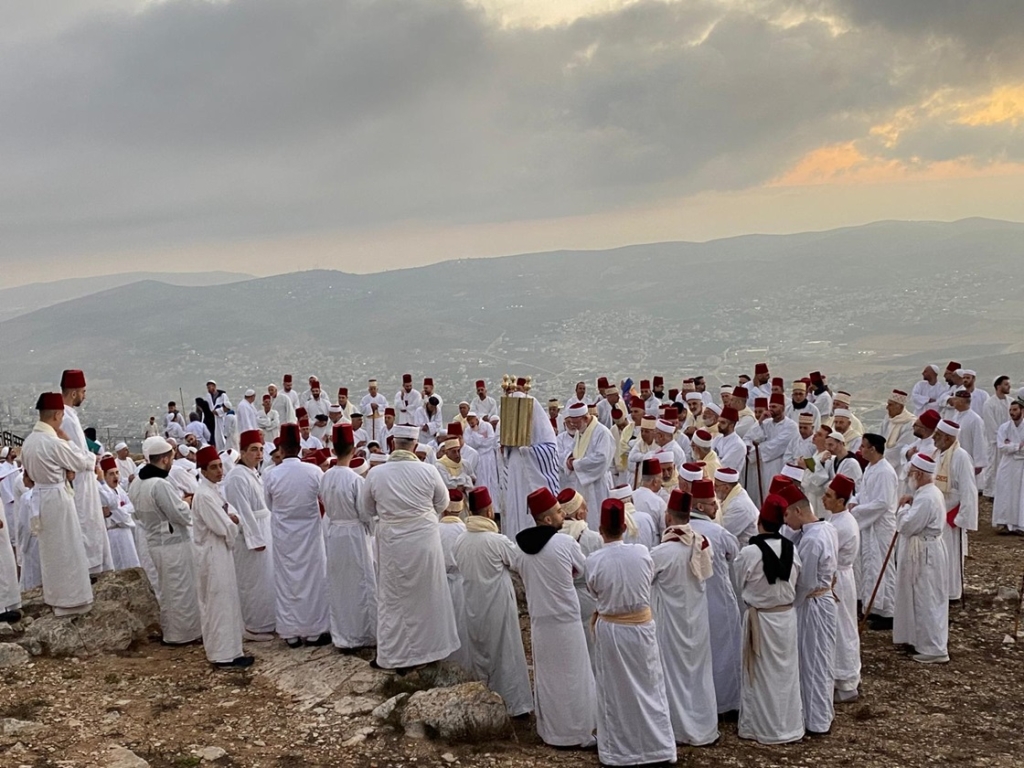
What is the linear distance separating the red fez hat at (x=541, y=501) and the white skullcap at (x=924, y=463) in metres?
3.84

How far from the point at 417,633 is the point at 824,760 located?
3376 mm

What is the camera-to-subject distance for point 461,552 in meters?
7.41

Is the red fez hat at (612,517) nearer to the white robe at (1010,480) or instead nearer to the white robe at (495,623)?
the white robe at (495,623)

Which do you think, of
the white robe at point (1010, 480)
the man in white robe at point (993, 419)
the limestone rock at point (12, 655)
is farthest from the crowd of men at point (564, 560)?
the man in white robe at point (993, 419)

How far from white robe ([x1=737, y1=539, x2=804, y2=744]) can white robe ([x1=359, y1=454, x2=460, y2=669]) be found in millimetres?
2519

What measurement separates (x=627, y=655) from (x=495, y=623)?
165 centimetres

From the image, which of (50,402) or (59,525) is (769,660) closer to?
(59,525)

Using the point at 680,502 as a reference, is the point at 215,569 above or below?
below

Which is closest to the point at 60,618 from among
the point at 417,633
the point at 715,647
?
the point at 417,633

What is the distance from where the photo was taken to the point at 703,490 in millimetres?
6863

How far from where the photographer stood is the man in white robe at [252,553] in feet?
27.9

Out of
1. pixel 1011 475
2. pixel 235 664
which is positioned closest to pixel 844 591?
pixel 235 664

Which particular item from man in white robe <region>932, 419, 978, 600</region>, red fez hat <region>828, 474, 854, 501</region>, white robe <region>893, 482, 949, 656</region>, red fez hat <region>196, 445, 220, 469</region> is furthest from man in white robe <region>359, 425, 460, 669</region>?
man in white robe <region>932, 419, 978, 600</region>

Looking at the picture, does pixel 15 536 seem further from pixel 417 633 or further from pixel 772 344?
pixel 772 344
